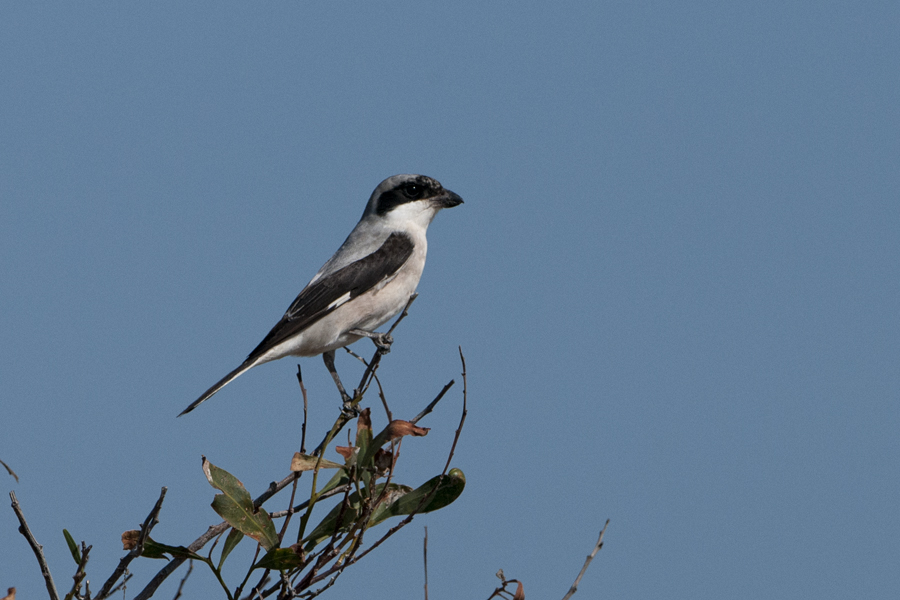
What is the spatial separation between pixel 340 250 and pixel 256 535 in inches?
140

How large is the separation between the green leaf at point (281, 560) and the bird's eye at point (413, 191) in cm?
384

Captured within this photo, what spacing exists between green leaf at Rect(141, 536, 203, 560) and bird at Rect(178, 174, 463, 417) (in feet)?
6.73

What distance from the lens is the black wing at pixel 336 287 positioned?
4.84m

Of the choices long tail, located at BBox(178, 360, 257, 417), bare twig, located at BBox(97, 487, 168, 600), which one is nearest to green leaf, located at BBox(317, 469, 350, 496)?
bare twig, located at BBox(97, 487, 168, 600)

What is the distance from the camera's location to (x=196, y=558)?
229cm

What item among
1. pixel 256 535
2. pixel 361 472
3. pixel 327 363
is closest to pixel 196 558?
pixel 256 535

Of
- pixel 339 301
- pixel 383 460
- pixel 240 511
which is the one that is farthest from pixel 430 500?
pixel 339 301

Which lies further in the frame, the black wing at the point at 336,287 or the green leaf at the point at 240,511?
the black wing at the point at 336,287

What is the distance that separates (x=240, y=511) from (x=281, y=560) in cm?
20

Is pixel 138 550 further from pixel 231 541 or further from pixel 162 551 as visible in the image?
pixel 231 541

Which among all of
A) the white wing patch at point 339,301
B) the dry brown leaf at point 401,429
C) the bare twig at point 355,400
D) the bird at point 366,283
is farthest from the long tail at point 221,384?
the dry brown leaf at point 401,429

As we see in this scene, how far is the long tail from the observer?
14.0 ft

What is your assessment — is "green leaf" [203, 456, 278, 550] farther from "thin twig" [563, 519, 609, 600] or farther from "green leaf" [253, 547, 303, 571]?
"thin twig" [563, 519, 609, 600]

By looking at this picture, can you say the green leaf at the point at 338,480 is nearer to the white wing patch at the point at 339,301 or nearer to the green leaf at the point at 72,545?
the green leaf at the point at 72,545
